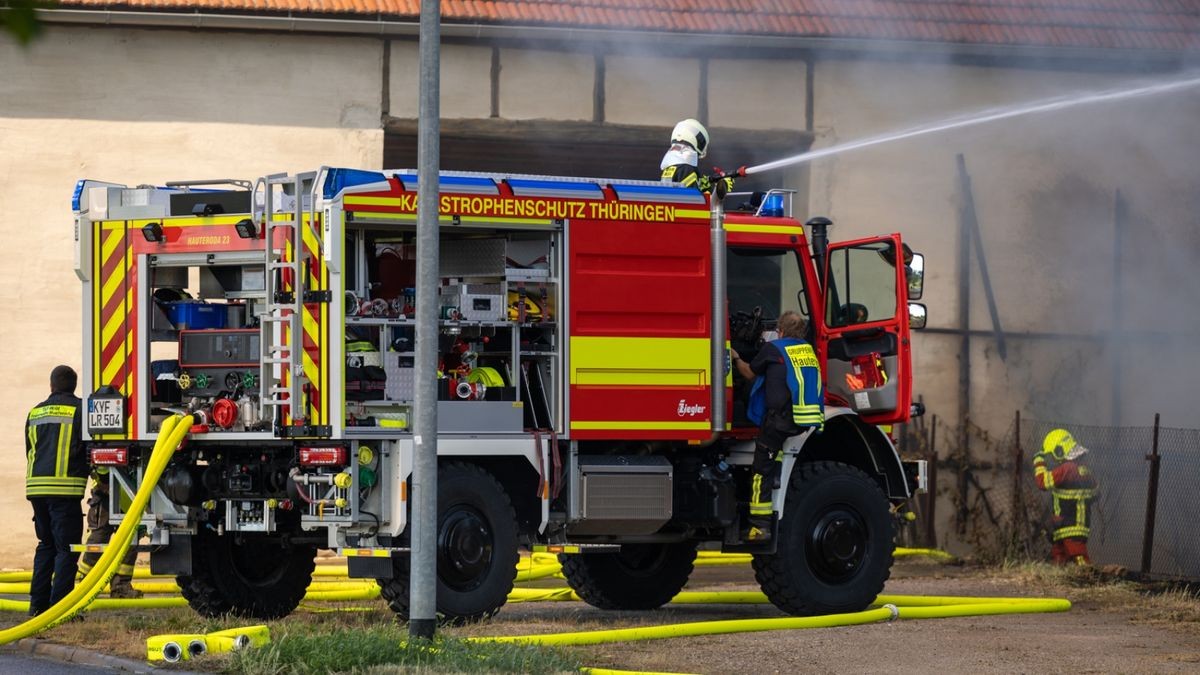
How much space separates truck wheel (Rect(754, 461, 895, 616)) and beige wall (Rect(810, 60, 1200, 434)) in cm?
698

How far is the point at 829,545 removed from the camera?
1248cm

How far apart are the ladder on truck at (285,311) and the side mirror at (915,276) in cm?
404

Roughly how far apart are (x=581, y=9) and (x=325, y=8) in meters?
2.53

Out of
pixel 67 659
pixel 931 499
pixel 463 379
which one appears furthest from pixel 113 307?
pixel 931 499

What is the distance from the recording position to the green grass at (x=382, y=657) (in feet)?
28.7

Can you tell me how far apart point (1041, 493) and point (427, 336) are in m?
10.3

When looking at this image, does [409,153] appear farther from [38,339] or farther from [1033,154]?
[1033,154]

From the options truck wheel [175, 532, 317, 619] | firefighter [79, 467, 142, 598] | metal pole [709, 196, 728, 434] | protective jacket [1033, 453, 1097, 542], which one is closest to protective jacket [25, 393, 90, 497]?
firefighter [79, 467, 142, 598]

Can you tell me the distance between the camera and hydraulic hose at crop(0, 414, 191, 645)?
1062 centimetres

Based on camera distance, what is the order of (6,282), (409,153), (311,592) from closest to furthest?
(311,592)
(6,282)
(409,153)

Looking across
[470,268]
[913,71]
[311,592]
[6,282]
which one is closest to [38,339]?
[6,282]

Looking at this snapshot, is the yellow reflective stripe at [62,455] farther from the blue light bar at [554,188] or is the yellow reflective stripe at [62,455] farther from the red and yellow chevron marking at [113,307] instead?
the blue light bar at [554,188]

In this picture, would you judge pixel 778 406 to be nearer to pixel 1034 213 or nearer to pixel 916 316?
pixel 916 316

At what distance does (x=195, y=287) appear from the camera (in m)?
12.3
